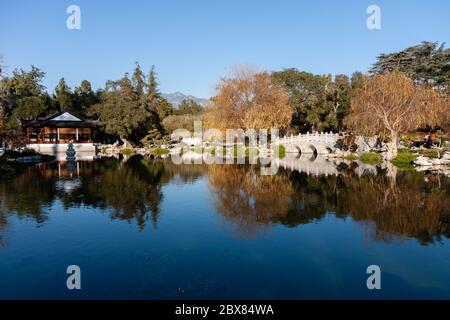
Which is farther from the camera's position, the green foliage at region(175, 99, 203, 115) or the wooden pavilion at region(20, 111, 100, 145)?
the green foliage at region(175, 99, 203, 115)

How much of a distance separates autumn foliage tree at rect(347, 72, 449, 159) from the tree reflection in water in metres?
7.69

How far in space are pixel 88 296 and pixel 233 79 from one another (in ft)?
117

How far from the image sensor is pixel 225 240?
10.7 m

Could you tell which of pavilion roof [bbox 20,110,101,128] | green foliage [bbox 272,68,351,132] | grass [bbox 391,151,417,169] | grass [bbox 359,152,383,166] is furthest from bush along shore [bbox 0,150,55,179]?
green foliage [bbox 272,68,351,132]

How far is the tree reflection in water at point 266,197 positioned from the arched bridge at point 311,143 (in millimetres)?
13037

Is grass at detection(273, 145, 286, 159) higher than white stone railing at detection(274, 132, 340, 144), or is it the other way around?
white stone railing at detection(274, 132, 340, 144)

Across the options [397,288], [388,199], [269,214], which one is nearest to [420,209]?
[388,199]

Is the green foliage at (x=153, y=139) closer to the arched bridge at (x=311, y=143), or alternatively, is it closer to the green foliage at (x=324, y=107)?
the arched bridge at (x=311, y=143)

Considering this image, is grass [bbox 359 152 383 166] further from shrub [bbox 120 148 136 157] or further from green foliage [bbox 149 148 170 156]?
shrub [bbox 120 148 136 157]

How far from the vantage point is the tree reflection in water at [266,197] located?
41.6 feet

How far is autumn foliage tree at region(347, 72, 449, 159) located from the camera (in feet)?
99.6

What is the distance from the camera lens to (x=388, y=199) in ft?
53.5

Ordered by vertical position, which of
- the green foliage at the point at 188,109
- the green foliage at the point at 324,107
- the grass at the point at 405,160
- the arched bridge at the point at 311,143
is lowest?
the grass at the point at 405,160

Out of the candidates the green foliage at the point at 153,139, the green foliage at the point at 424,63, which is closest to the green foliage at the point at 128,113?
the green foliage at the point at 153,139
